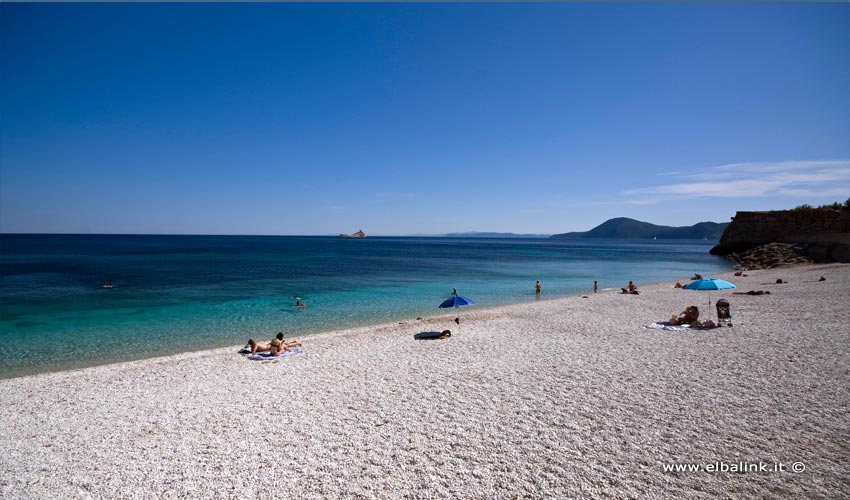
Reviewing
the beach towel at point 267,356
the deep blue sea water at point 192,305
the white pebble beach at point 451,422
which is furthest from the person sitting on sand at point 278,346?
the deep blue sea water at point 192,305

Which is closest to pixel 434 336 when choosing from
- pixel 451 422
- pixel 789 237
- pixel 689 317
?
pixel 451 422

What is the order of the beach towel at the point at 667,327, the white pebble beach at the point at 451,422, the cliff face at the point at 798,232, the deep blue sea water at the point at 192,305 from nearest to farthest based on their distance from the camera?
the white pebble beach at the point at 451,422, the beach towel at the point at 667,327, the deep blue sea water at the point at 192,305, the cliff face at the point at 798,232

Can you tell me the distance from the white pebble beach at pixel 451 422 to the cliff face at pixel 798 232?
149 ft

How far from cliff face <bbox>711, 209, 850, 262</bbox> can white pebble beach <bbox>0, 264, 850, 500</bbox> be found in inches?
1786

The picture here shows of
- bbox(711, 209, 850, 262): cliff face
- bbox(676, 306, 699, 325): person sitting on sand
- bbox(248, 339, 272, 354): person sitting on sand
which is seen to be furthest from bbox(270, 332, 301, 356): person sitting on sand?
bbox(711, 209, 850, 262): cliff face

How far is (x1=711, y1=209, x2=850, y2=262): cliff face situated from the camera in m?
45.2

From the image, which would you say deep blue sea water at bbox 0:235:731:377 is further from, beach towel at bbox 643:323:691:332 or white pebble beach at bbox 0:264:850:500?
beach towel at bbox 643:323:691:332

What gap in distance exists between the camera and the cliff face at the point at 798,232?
4516 centimetres

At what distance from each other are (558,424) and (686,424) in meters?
2.36

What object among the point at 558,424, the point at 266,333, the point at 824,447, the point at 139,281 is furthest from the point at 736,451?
the point at 139,281

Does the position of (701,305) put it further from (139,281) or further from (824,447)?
(139,281)

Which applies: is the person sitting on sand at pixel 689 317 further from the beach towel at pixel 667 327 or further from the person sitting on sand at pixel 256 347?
the person sitting on sand at pixel 256 347

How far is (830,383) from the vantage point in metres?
8.93

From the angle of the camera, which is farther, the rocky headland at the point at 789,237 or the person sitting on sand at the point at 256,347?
the rocky headland at the point at 789,237
